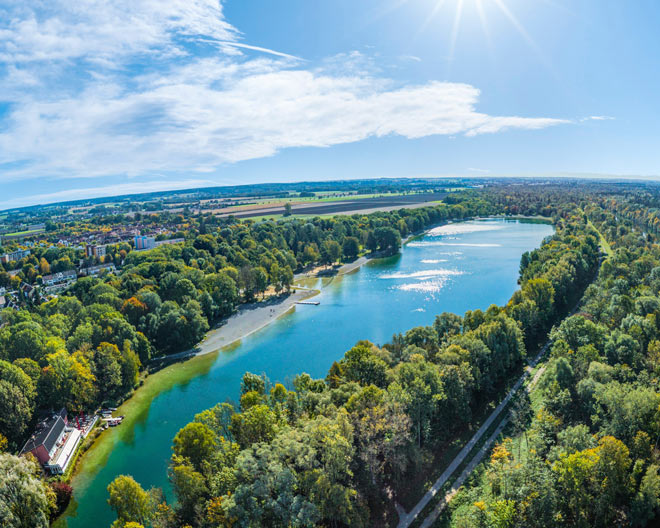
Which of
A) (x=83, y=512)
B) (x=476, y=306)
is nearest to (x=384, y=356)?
(x=83, y=512)

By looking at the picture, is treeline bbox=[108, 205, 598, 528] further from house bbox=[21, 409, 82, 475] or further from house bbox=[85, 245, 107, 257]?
house bbox=[85, 245, 107, 257]

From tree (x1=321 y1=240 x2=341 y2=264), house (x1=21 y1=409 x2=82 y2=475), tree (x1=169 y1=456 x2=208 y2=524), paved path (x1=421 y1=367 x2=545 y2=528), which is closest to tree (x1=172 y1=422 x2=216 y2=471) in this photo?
tree (x1=169 y1=456 x2=208 y2=524)

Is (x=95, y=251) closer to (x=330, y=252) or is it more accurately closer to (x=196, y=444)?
(x=330, y=252)

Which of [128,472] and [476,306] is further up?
[476,306]

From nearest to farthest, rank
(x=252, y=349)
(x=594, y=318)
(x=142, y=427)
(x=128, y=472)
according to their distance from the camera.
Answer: (x=128, y=472) < (x=142, y=427) < (x=594, y=318) < (x=252, y=349)

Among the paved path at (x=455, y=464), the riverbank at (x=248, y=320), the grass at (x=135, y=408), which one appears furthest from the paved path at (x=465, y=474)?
the riverbank at (x=248, y=320)

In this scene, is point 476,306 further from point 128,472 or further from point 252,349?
point 128,472
